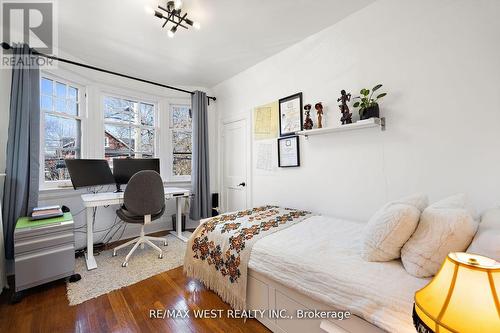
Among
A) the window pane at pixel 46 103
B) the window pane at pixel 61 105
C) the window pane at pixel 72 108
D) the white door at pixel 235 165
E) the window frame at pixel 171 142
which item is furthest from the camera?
the window frame at pixel 171 142

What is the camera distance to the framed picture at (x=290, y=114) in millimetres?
2719

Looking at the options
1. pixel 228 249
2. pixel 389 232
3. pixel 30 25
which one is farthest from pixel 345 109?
pixel 30 25

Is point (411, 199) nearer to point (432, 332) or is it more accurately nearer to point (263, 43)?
point (432, 332)

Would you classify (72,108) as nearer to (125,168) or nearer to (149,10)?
(125,168)

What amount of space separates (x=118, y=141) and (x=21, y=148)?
1.25 m

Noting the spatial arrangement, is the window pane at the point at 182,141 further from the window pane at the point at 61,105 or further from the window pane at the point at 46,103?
the window pane at the point at 46,103

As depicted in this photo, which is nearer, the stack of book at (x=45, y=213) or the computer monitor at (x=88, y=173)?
the stack of book at (x=45, y=213)

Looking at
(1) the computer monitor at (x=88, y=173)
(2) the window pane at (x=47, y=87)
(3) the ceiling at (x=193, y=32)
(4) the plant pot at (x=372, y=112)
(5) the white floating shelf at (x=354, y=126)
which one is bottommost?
(1) the computer monitor at (x=88, y=173)

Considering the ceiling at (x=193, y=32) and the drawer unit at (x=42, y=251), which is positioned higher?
the ceiling at (x=193, y=32)

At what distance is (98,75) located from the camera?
3139 mm

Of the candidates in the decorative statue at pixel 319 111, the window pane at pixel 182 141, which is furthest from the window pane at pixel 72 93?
the decorative statue at pixel 319 111

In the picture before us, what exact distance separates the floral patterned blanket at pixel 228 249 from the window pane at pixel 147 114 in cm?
253

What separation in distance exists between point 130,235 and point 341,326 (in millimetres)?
3368

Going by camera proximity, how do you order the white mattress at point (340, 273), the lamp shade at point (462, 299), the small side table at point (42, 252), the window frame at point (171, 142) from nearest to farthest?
the lamp shade at point (462, 299)
the white mattress at point (340, 273)
the small side table at point (42, 252)
the window frame at point (171, 142)
